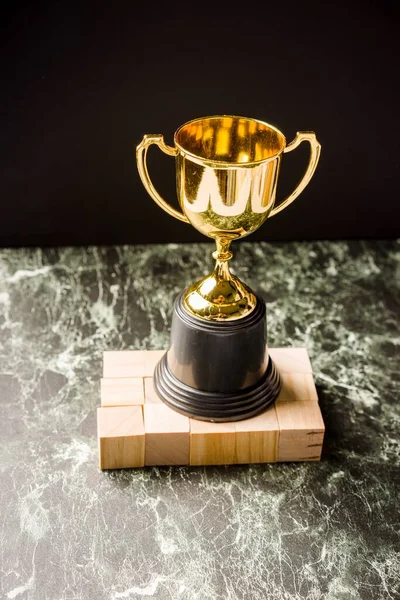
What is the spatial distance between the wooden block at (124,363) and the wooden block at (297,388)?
0.20 m

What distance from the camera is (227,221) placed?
1060mm

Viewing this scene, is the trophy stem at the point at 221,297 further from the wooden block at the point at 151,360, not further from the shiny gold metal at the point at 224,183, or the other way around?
the wooden block at the point at 151,360

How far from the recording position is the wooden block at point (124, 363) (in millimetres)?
1207

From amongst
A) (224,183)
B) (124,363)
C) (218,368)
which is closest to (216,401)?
(218,368)

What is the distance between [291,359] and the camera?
126 centimetres

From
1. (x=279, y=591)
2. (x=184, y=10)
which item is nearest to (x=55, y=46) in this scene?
(x=184, y=10)

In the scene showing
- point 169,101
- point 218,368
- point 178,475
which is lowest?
point 178,475

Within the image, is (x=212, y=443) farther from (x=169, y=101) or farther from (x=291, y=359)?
(x=169, y=101)

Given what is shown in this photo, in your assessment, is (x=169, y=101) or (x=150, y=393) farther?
(x=169, y=101)

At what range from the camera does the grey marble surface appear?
100 centimetres

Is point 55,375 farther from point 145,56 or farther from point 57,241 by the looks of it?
point 145,56

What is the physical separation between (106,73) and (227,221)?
0.53 m

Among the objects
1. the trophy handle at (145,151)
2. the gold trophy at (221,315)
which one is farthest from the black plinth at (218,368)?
the trophy handle at (145,151)

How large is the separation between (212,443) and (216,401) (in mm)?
56
